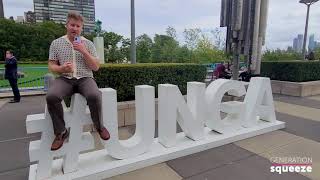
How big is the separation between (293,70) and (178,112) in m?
7.15

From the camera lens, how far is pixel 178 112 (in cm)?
403

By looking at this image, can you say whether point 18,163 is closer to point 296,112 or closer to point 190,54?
point 296,112

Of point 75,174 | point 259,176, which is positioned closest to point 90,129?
point 75,174

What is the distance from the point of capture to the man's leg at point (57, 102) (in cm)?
281

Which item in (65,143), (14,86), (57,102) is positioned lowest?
(65,143)

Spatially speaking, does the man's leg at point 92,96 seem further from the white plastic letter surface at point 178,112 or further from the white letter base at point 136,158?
the white plastic letter surface at point 178,112

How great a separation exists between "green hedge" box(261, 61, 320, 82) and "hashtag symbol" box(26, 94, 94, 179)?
858 centimetres

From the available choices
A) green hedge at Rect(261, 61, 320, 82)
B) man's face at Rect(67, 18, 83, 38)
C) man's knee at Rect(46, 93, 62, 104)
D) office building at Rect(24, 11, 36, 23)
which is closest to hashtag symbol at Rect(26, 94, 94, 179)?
man's knee at Rect(46, 93, 62, 104)

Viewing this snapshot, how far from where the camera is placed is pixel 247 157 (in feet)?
12.7

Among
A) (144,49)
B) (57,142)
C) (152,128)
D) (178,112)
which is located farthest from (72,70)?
(144,49)

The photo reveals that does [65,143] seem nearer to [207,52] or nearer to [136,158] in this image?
[136,158]

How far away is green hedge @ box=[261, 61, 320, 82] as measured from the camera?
9281 millimetres

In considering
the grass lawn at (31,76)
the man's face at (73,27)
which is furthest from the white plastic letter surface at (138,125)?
the grass lawn at (31,76)

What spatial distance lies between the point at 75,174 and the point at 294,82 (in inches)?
344
